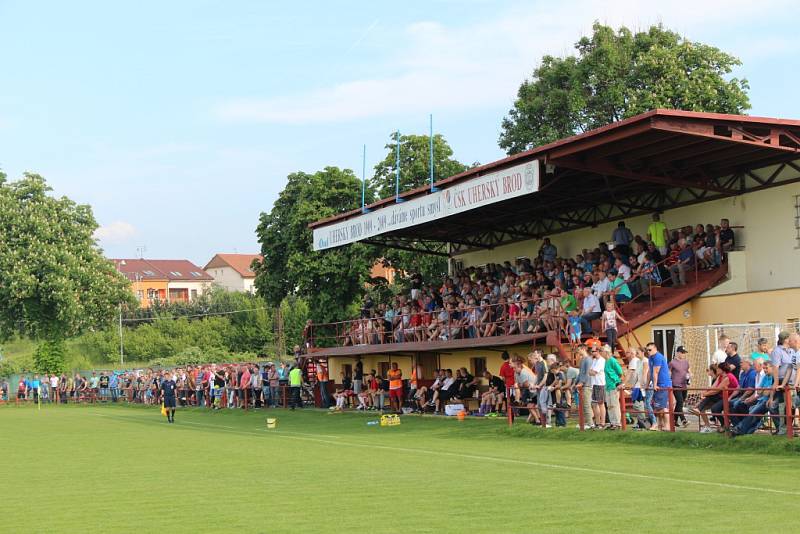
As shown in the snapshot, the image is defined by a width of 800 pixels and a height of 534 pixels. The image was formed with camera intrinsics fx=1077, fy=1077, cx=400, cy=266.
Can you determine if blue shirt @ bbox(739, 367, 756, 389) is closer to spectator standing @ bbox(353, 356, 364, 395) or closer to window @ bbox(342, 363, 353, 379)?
spectator standing @ bbox(353, 356, 364, 395)

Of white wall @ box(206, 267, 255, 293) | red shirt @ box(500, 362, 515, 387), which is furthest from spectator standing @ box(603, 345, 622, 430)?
white wall @ box(206, 267, 255, 293)

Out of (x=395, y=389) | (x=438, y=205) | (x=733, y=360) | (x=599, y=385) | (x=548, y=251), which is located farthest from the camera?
(x=548, y=251)

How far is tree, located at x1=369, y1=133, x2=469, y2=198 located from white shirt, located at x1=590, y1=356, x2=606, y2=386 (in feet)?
85.0

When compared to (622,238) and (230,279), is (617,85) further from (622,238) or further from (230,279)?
(230,279)

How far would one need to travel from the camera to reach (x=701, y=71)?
151 ft

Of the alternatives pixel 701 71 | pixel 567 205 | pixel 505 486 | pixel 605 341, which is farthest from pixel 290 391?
pixel 505 486

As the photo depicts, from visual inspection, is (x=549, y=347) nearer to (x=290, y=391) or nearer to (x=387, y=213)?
(x=387, y=213)

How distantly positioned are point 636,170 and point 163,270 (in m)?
125

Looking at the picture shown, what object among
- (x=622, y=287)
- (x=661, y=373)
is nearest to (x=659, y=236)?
(x=622, y=287)

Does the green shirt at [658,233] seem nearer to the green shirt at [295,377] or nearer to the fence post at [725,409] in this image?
the fence post at [725,409]

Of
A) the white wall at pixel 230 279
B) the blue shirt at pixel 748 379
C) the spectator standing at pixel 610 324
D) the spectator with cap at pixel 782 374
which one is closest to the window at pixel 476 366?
the spectator standing at pixel 610 324

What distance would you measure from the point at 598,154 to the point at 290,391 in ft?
62.9

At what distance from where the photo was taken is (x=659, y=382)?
67.7 ft

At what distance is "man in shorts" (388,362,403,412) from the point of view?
3334 centimetres
